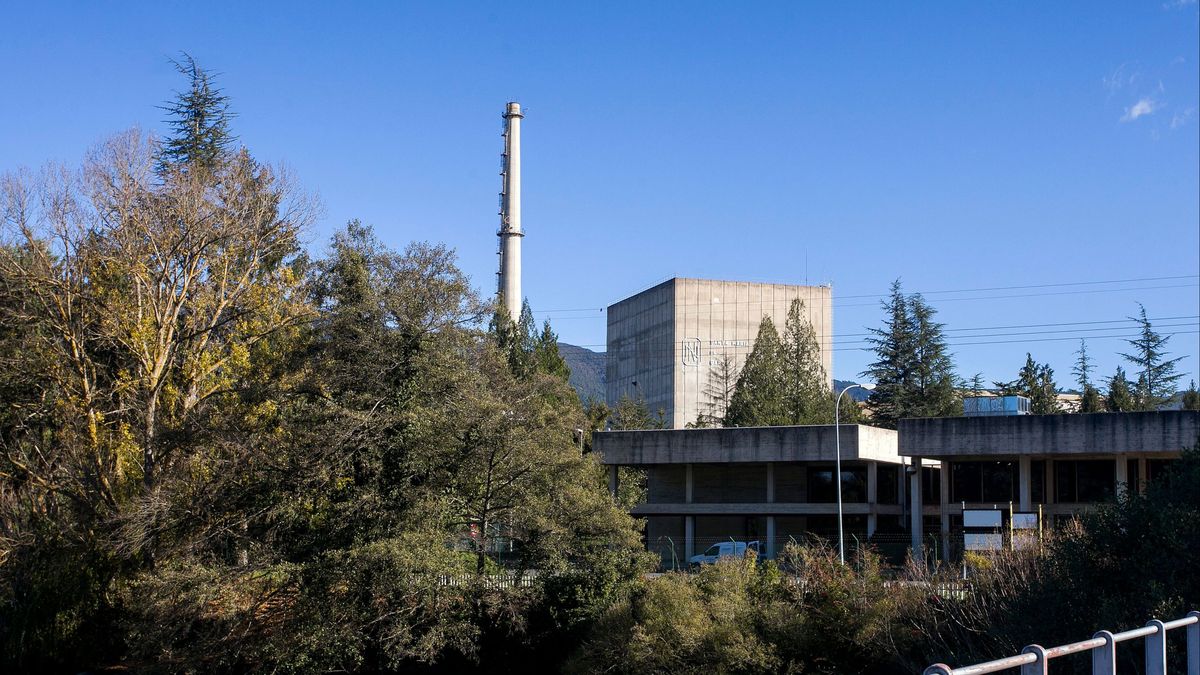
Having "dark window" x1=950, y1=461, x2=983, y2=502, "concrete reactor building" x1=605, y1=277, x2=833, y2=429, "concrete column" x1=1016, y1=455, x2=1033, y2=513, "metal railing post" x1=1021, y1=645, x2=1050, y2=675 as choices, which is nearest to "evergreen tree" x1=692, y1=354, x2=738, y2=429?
"concrete reactor building" x1=605, y1=277, x2=833, y2=429

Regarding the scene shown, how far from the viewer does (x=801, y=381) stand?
258 ft

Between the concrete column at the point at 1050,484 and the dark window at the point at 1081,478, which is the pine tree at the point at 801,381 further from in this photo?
the concrete column at the point at 1050,484

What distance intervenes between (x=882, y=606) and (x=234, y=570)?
17.6 m

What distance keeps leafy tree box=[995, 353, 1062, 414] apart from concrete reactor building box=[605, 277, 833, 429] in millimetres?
25011

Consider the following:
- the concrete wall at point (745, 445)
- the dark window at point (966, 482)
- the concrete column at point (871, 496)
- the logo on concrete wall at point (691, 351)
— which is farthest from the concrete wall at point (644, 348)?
the dark window at point (966, 482)

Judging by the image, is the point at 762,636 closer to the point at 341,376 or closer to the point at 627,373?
the point at 341,376

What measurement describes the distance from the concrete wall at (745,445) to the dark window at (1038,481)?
7190mm

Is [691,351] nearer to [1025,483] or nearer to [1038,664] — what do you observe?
[1025,483]

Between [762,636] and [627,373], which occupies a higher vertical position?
[627,373]

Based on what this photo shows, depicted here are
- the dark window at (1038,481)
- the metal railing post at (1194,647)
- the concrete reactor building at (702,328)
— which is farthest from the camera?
the concrete reactor building at (702,328)

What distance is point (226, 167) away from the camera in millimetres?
Result: 38562

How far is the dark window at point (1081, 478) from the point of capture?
52.4m

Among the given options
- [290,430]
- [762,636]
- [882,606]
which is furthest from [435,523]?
[882,606]

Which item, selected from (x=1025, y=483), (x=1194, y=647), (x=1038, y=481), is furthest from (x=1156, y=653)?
(x=1038, y=481)
